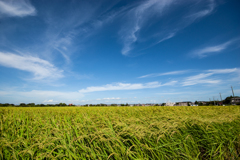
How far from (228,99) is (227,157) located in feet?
310

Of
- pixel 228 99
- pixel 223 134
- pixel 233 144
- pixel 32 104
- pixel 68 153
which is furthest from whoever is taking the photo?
pixel 228 99

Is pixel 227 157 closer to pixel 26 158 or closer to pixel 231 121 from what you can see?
pixel 231 121

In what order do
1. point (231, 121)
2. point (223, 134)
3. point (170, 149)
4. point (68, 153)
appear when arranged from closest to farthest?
point (68, 153) → point (170, 149) → point (223, 134) → point (231, 121)

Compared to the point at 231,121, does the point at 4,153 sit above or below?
below

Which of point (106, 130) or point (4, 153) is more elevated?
point (106, 130)

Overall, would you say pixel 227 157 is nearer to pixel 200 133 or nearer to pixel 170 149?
pixel 200 133

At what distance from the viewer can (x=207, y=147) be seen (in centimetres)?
321

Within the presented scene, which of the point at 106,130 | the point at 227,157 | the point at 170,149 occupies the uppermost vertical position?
the point at 106,130

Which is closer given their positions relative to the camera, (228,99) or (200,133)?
(200,133)

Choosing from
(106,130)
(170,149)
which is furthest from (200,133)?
(106,130)

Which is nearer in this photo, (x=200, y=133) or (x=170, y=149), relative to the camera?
(x=170, y=149)

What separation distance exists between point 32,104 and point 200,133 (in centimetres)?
3215

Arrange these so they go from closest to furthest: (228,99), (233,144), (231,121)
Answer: (233,144) → (231,121) → (228,99)

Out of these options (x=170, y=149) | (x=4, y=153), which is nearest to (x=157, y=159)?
(x=170, y=149)
